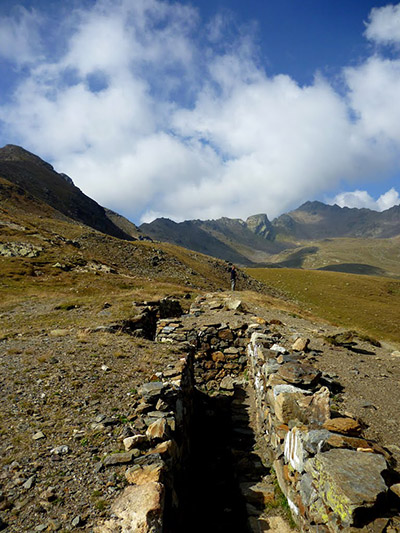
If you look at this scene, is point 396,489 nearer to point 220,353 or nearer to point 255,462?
point 255,462

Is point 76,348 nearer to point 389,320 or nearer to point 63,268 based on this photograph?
point 63,268

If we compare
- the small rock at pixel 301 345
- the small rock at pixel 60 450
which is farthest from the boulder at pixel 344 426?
the small rock at pixel 301 345

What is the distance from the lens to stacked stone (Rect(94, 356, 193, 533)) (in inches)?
169

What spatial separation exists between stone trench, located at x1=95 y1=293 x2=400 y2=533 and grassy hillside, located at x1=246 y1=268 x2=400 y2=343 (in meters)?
26.0

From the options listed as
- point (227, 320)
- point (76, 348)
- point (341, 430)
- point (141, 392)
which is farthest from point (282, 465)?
point (227, 320)

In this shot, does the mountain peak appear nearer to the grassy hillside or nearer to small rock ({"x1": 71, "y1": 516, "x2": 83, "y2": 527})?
the grassy hillside

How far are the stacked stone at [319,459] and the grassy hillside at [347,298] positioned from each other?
2803cm

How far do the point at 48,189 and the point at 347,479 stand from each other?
6101 inches

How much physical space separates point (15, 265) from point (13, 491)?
39440 millimetres

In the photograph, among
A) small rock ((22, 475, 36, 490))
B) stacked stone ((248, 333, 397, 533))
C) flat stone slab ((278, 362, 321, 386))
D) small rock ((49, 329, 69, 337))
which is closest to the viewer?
stacked stone ((248, 333, 397, 533))

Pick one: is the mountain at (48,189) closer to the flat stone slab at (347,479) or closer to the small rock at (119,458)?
the small rock at (119,458)

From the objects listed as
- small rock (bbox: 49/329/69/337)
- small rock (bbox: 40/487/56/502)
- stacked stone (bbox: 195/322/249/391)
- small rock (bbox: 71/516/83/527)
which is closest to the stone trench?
small rock (bbox: 71/516/83/527)

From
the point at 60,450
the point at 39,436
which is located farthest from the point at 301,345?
the point at 39,436

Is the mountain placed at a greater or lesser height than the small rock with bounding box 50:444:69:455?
greater
